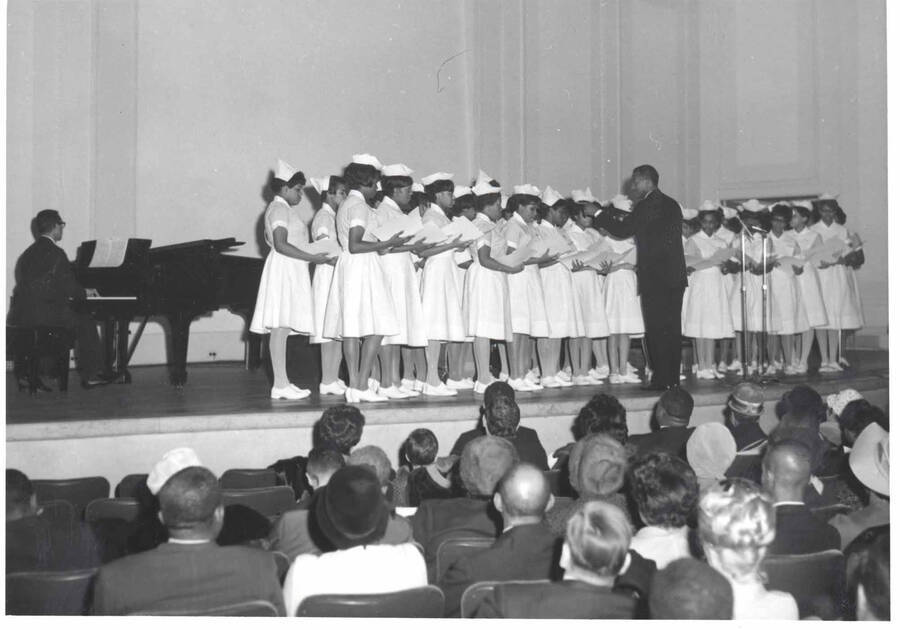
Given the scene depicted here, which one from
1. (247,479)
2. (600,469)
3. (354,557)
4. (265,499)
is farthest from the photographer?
(247,479)

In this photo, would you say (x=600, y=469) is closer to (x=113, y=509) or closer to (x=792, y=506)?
(x=792, y=506)

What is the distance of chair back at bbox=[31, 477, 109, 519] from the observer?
12.7 ft

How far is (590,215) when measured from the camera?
27.1 feet

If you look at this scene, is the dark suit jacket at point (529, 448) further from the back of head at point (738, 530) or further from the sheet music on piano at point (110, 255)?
the sheet music on piano at point (110, 255)

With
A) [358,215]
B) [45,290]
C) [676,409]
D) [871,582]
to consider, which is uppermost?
[358,215]

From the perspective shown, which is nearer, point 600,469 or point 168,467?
point 168,467

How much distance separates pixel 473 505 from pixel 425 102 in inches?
352

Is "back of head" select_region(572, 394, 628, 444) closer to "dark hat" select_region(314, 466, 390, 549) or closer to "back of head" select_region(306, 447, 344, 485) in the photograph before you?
"back of head" select_region(306, 447, 344, 485)

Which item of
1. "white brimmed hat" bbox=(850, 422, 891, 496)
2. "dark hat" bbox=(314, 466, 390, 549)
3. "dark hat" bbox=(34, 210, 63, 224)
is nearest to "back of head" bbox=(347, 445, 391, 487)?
"dark hat" bbox=(314, 466, 390, 549)

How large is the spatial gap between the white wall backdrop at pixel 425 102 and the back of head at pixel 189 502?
7.04 metres

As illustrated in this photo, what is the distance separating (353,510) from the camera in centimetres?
251

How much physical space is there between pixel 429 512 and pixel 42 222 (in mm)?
5102

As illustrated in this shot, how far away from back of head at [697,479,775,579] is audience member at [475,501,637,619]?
22 cm

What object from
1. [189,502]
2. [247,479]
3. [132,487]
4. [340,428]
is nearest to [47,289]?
[132,487]
